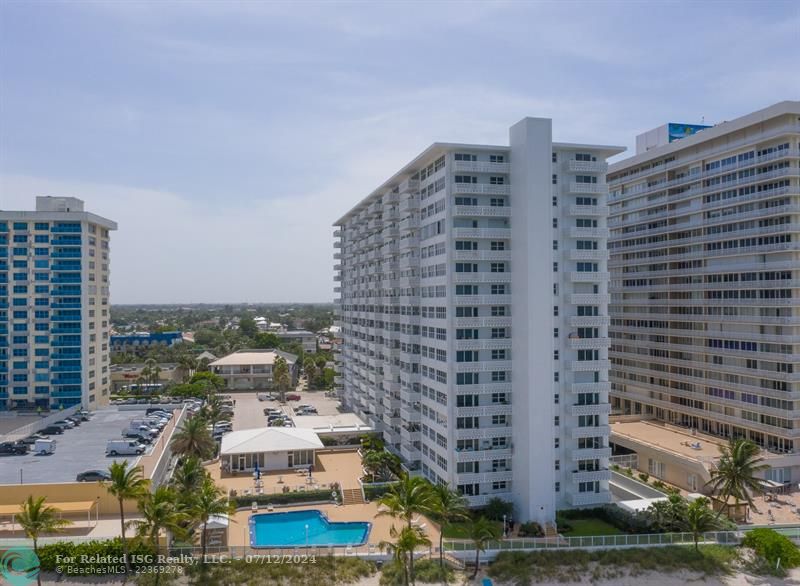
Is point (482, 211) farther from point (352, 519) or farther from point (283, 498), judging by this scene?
point (283, 498)

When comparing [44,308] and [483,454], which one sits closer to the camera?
[483,454]

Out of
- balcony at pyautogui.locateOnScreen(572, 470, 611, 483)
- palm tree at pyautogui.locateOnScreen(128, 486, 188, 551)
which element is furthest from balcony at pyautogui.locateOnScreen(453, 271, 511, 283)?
palm tree at pyautogui.locateOnScreen(128, 486, 188, 551)

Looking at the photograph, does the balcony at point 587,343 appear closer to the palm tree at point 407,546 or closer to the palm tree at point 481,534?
the palm tree at point 481,534

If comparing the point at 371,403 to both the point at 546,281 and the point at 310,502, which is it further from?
the point at 546,281

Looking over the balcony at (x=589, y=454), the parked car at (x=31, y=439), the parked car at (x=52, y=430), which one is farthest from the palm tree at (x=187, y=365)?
the balcony at (x=589, y=454)

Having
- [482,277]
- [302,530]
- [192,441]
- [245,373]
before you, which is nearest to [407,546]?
[302,530]

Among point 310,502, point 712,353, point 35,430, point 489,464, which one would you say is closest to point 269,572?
point 310,502
